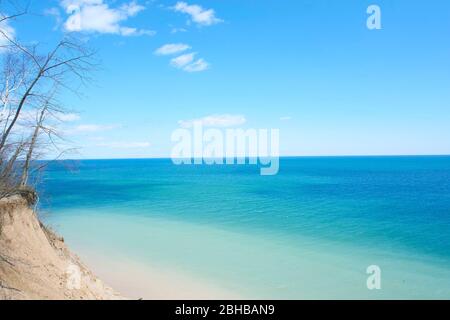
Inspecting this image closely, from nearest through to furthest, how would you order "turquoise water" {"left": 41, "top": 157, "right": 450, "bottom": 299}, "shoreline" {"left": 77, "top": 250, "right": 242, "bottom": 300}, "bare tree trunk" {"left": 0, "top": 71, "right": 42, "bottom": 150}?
"bare tree trunk" {"left": 0, "top": 71, "right": 42, "bottom": 150}
"shoreline" {"left": 77, "top": 250, "right": 242, "bottom": 300}
"turquoise water" {"left": 41, "top": 157, "right": 450, "bottom": 299}

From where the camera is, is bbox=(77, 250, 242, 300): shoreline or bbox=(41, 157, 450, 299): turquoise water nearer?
bbox=(77, 250, 242, 300): shoreline

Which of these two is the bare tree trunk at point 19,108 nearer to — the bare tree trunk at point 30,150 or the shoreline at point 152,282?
the bare tree trunk at point 30,150

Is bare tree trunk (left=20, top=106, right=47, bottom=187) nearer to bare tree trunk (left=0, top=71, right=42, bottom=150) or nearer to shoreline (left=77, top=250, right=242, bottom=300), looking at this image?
bare tree trunk (left=0, top=71, right=42, bottom=150)

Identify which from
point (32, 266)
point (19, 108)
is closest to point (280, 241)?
point (32, 266)

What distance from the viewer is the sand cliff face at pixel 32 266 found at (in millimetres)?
9000

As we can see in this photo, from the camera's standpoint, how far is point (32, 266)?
9938 millimetres

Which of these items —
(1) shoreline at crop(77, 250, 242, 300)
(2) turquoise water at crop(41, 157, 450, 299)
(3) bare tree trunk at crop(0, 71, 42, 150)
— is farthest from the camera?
(2) turquoise water at crop(41, 157, 450, 299)

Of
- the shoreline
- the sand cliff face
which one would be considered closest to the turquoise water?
the shoreline

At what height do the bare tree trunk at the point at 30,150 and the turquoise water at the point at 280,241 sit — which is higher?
the bare tree trunk at the point at 30,150

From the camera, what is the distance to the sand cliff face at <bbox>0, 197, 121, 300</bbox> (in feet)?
29.5

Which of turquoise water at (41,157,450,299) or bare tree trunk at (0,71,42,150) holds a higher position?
bare tree trunk at (0,71,42,150)

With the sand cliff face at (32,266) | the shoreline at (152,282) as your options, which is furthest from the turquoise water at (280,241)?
the sand cliff face at (32,266)

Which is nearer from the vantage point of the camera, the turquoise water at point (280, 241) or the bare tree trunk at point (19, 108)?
the bare tree trunk at point (19, 108)
